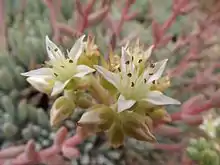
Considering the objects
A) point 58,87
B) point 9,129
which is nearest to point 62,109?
point 58,87

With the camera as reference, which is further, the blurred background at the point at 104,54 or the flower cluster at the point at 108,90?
the blurred background at the point at 104,54

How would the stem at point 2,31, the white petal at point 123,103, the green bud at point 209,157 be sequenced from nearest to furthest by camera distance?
1. the white petal at point 123,103
2. the green bud at point 209,157
3. the stem at point 2,31

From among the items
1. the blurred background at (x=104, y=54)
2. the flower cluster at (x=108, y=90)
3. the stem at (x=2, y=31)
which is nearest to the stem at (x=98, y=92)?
the flower cluster at (x=108, y=90)

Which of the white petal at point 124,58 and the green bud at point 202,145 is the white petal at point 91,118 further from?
the green bud at point 202,145

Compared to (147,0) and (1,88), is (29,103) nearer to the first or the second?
(1,88)

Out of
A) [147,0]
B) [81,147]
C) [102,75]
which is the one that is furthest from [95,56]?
[147,0]

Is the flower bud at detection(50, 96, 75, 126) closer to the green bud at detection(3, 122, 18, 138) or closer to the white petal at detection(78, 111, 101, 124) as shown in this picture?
the white petal at detection(78, 111, 101, 124)
